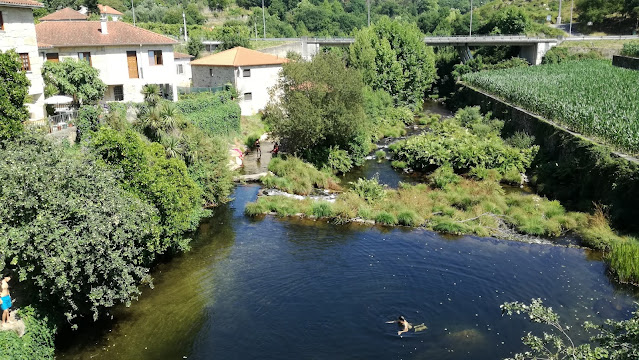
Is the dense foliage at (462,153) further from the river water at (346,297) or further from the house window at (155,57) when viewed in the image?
the house window at (155,57)

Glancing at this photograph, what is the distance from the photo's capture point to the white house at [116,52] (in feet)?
146

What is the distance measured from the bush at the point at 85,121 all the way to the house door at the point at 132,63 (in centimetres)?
1547

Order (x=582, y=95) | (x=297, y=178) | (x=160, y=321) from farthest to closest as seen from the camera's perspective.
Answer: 1. (x=582, y=95)
2. (x=297, y=178)
3. (x=160, y=321)

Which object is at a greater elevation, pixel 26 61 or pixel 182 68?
pixel 26 61

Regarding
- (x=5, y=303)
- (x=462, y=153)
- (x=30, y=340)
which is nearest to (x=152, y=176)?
(x=5, y=303)

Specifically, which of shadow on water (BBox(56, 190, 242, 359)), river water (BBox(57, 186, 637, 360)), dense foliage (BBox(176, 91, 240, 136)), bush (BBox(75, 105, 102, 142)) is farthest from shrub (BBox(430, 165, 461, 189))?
bush (BBox(75, 105, 102, 142))

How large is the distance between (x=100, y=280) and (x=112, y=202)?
9.70ft

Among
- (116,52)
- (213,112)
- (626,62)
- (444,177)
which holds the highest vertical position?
(116,52)

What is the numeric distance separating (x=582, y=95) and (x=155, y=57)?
4004 centimetres

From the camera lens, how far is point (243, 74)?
2190 inches

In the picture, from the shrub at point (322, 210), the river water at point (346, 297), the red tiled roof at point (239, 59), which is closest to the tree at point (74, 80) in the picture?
the red tiled roof at point (239, 59)

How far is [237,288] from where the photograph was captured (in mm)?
23609

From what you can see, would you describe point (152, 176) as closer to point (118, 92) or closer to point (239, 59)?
point (118, 92)

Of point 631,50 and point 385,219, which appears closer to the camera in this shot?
point 385,219
